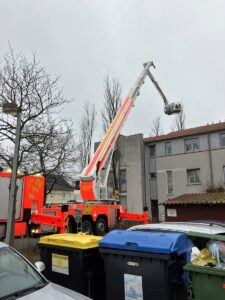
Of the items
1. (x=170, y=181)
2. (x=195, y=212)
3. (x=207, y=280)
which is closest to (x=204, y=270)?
(x=207, y=280)

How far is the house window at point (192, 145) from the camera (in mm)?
31125

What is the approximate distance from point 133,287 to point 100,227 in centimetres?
1050

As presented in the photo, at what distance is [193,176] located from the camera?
30.9 metres

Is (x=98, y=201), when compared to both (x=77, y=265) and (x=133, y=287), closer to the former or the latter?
(x=77, y=265)

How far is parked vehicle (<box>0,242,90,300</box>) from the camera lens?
11.1 feet

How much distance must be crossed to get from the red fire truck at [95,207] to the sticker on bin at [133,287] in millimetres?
7086

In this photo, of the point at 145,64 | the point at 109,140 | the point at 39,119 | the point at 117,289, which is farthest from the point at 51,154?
the point at 117,289

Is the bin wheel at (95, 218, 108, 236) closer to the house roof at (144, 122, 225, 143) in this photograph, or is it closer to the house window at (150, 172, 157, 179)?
the house roof at (144, 122, 225, 143)

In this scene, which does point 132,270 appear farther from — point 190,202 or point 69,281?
point 190,202

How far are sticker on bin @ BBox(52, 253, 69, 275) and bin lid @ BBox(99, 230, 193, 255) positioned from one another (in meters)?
0.70

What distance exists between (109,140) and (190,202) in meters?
4.72

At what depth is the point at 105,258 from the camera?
15.3ft

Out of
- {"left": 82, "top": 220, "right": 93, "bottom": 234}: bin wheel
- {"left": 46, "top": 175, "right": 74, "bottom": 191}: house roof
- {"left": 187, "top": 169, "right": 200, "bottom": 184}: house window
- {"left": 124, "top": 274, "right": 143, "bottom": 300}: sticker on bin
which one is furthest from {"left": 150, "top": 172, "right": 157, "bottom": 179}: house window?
{"left": 124, "top": 274, "right": 143, "bottom": 300}: sticker on bin

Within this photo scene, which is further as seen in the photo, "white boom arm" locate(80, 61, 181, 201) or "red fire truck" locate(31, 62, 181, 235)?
"white boom arm" locate(80, 61, 181, 201)
